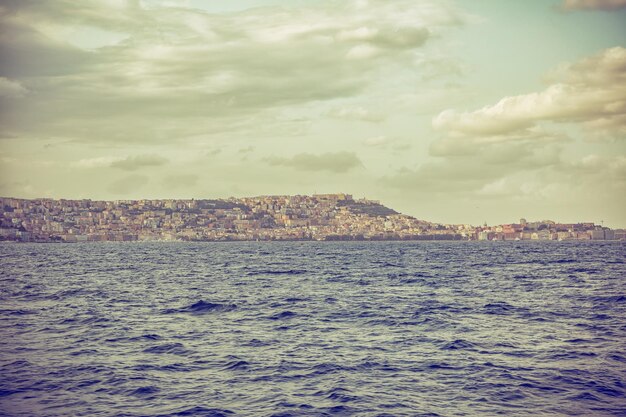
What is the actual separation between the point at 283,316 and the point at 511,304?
20.7 meters

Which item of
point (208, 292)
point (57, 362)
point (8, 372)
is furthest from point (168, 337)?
point (208, 292)

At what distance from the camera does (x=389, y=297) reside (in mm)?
55594

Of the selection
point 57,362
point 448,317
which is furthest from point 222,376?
point 448,317

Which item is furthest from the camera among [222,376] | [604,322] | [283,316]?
[283,316]

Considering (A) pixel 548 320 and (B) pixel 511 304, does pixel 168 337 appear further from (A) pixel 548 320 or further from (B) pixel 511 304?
(B) pixel 511 304

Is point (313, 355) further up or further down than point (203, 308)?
further up

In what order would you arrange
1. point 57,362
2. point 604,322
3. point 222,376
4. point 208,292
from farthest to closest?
1. point 208,292
2. point 604,322
3. point 57,362
4. point 222,376

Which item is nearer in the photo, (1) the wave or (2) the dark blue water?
(2) the dark blue water

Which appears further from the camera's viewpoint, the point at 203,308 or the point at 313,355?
the point at 203,308

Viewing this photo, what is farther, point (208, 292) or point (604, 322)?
point (208, 292)

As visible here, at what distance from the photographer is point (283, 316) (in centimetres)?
4238

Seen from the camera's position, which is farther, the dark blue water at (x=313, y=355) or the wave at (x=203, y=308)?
the wave at (x=203, y=308)

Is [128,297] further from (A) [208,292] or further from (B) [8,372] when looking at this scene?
(B) [8,372]

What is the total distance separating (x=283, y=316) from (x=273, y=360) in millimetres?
13947
